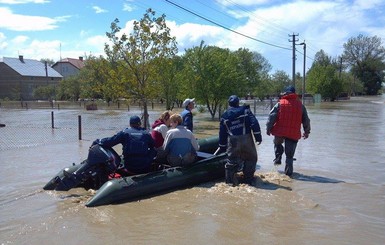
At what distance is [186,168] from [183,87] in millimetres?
18982

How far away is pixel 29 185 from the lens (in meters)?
8.41

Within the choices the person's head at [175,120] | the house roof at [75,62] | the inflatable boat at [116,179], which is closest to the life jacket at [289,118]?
the inflatable boat at [116,179]

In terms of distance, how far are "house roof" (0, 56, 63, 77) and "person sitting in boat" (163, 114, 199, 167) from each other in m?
88.3

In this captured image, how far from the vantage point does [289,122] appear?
8.56 metres

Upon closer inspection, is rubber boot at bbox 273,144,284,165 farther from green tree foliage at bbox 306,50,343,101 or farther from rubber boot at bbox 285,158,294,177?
green tree foliage at bbox 306,50,343,101

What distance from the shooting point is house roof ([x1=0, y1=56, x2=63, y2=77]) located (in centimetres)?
8906

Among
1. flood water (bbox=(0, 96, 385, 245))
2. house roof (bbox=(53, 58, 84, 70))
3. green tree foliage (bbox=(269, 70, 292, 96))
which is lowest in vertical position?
flood water (bbox=(0, 96, 385, 245))

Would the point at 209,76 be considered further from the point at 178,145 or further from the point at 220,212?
the point at 220,212

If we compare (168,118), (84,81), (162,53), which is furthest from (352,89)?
(168,118)

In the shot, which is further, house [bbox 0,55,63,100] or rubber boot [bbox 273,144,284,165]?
house [bbox 0,55,63,100]

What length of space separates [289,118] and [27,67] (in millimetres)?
93692

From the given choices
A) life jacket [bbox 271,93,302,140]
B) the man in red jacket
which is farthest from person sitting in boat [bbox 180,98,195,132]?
life jacket [bbox 271,93,302,140]

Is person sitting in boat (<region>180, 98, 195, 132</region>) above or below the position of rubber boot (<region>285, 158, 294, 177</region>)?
above

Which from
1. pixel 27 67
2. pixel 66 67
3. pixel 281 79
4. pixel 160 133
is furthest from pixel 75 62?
pixel 160 133
